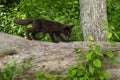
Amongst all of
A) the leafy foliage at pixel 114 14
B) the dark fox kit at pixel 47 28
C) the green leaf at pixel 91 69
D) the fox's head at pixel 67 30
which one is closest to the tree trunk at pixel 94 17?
the fox's head at pixel 67 30

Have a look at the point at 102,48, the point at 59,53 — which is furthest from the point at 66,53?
the point at 102,48

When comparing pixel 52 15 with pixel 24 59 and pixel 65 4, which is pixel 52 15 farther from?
pixel 24 59

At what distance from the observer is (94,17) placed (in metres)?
9.55

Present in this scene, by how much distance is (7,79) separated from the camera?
6957 mm

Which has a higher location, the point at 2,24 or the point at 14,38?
the point at 14,38

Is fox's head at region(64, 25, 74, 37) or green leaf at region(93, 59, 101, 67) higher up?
fox's head at region(64, 25, 74, 37)

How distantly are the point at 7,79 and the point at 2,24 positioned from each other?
19.1 ft

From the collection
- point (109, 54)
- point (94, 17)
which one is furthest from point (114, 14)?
point (109, 54)

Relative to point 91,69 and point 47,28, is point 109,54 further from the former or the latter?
point 47,28

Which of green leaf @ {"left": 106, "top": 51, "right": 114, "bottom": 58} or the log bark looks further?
the log bark

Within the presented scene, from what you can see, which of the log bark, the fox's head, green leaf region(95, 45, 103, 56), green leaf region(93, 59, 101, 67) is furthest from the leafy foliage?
green leaf region(93, 59, 101, 67)

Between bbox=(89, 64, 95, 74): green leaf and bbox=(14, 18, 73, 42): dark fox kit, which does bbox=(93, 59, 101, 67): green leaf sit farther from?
bbox=(14, 18, 73, 42): dark fox kit

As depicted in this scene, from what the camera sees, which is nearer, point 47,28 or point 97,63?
point 97,63

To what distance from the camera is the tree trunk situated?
948cm
